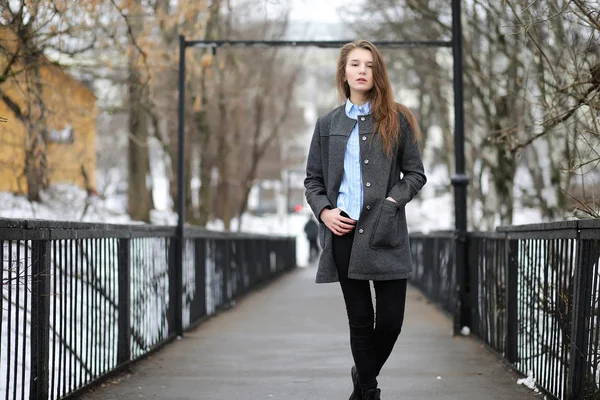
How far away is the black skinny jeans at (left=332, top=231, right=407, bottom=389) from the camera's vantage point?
6039 mm

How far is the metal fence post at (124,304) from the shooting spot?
27.7 feet

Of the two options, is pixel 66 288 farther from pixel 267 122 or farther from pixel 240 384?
pixel 267 122

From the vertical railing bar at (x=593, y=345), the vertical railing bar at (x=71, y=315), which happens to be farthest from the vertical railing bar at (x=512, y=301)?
the vertical railing bar at (x=71, y=315)

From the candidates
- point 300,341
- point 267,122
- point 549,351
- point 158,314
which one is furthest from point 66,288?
point 267,122

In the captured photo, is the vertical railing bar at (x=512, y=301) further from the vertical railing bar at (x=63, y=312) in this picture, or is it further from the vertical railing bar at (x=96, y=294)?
the vertical railing bar at (x=63, y=312)

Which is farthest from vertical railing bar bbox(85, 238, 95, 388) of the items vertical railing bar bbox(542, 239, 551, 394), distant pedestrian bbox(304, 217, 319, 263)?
distant pedestrian bbox(304, 217, 319, 263)

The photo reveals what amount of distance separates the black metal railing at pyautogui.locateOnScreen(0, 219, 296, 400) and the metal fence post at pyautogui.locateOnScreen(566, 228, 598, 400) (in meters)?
2.74

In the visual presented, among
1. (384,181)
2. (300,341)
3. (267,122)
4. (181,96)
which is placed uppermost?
(267,122)

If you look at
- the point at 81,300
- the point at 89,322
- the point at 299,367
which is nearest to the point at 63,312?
the point at 81,300

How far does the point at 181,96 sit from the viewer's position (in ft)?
40.9

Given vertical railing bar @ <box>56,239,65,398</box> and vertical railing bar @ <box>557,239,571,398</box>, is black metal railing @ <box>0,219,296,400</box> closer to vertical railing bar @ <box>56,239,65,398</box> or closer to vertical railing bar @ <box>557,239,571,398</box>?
vertical railing bar @ <box>56,239,65,398</box>

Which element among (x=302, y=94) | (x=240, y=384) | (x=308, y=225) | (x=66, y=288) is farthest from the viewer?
(x=302, y=94)

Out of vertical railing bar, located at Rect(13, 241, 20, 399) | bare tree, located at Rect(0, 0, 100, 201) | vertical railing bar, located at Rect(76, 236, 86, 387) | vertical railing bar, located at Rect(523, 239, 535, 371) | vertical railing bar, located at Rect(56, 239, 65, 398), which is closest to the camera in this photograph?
vertical railing bar, located at Rect(13, 241, 20, 399)

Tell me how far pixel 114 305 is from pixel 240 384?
1.03 m
